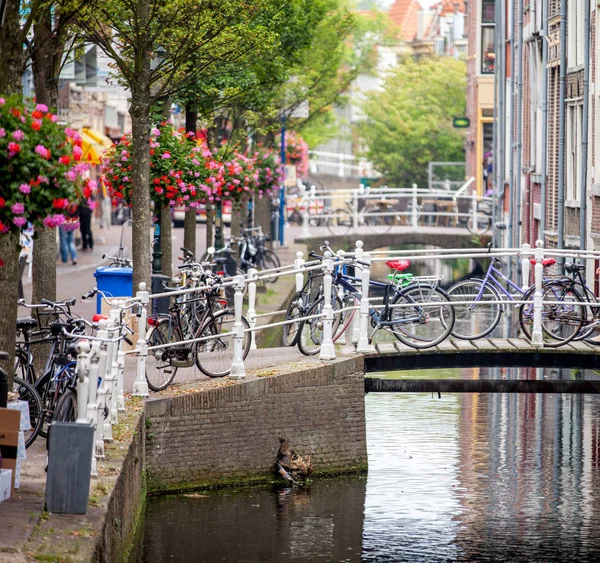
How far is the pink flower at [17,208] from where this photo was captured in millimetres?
8727

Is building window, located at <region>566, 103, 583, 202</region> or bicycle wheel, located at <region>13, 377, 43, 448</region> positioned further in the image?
building window, located at <region>566, 103, 583, 202</region>

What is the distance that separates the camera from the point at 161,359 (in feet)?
45.6

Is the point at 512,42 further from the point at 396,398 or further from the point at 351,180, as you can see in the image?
the point at 351,180

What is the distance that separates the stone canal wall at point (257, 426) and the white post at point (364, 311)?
335mm

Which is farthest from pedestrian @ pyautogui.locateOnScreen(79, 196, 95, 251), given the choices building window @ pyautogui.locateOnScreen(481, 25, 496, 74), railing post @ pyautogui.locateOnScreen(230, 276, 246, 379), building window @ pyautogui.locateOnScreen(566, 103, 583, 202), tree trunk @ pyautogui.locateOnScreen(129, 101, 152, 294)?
railing post @ pyautogui.locateOnScreen(230, 276, 246, 379)

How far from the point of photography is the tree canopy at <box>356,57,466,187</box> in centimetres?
6462

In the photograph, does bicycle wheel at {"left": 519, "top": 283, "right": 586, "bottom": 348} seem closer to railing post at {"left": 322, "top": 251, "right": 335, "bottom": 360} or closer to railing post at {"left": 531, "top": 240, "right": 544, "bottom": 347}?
railing post at {"left": 531, "top": 240, "right": 544, "bottom": 347}

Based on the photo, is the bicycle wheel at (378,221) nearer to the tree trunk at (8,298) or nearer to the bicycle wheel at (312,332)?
the bicycle wheel at (312,332)

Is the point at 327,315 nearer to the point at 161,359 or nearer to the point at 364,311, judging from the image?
the point at 364,311

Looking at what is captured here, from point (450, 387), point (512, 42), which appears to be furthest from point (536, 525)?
point (512, 42)

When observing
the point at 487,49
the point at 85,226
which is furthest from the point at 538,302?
the point at 487,49

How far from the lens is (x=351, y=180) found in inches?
2982

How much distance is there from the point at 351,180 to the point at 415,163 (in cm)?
1036

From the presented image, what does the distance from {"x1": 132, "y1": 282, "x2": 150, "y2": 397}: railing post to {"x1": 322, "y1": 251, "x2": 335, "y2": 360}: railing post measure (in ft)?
6.98
